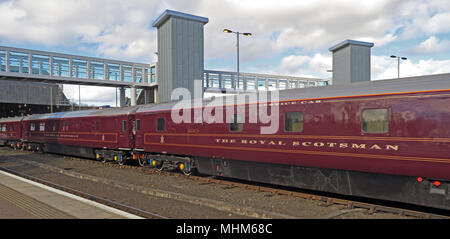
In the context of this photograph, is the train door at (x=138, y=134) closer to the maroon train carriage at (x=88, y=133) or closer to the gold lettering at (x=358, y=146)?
the maroon train carriage at (x=88, y=133)

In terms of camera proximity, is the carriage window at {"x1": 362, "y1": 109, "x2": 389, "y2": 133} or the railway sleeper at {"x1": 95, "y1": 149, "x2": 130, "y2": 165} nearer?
the carriage window at {"x1": 362, "y1": 109, "x2": 389, "y2": 133}

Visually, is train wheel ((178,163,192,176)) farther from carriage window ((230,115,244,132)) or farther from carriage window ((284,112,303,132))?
carriage window ((284,112,303,132))

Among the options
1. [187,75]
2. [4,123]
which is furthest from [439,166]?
[4,123]

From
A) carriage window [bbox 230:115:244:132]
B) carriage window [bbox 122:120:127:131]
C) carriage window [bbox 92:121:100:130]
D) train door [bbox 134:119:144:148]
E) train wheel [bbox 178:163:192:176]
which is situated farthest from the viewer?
carriage window [bbox 92:121:100:130]

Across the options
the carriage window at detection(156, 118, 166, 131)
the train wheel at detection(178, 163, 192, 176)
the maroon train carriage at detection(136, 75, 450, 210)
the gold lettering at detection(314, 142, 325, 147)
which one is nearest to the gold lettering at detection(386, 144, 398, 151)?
the maroon train carriage at detection(136, 75, 450, 210)

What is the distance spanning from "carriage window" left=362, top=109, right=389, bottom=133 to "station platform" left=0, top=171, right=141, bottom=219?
6.49 meters

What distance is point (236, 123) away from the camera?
1249cm

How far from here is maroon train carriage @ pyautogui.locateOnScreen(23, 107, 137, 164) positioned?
18656mm

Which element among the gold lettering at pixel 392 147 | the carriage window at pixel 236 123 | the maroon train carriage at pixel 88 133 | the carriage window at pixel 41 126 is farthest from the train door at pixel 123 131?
the gold lettering at pixel 392 147

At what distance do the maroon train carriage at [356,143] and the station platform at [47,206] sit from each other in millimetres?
5351

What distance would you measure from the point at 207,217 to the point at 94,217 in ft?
9.23

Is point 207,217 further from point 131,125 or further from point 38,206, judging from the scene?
point 131,125

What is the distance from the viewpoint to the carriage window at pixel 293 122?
10586mm

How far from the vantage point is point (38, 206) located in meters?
9.06
